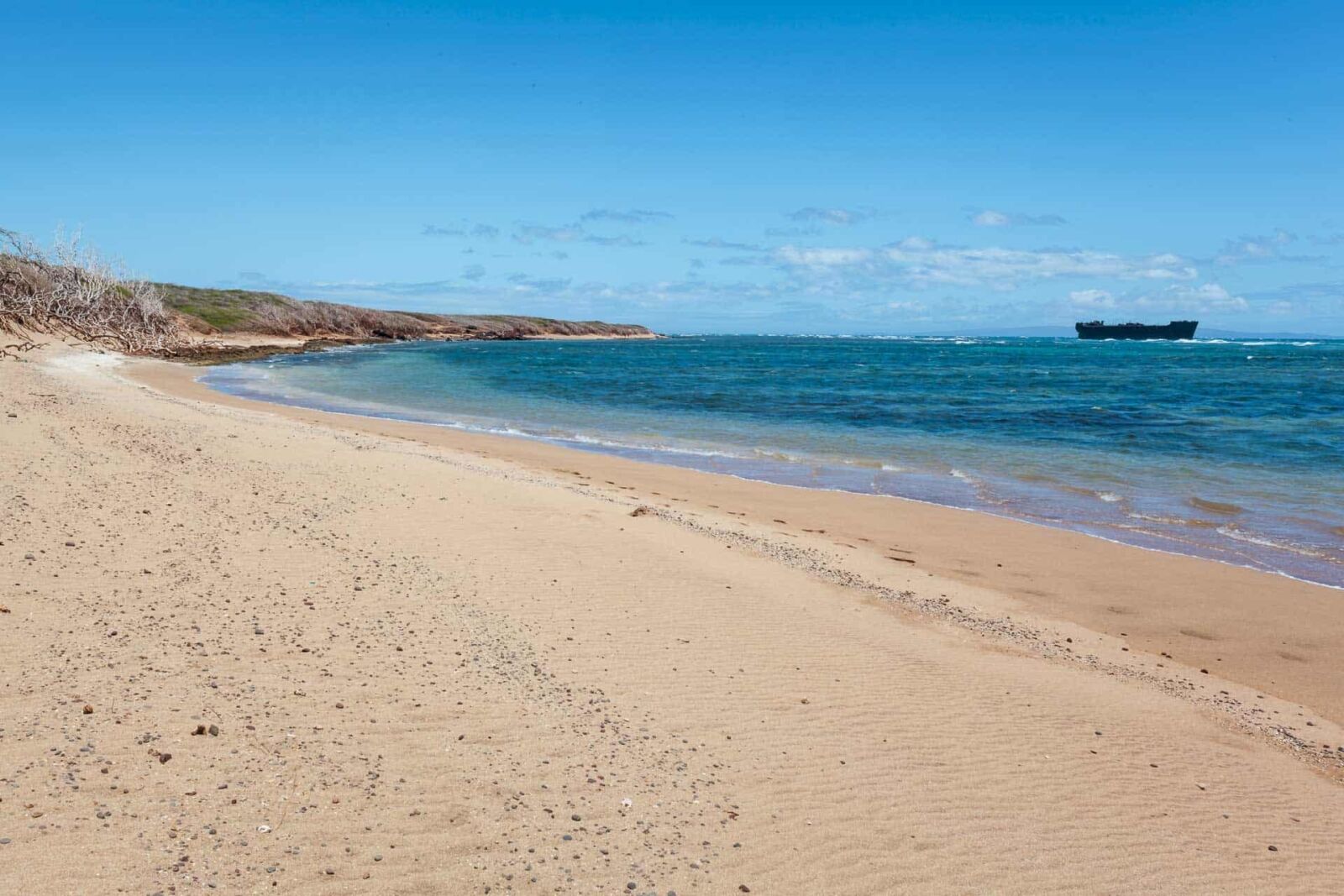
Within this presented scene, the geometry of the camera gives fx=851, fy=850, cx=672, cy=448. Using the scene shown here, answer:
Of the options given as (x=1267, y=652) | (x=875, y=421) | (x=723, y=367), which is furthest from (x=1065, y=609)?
(x=723, y=367)

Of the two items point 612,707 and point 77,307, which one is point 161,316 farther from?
point 612,707

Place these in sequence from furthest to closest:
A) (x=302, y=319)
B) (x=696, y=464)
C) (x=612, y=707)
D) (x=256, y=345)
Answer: (x=302, y=319) < (x=256, y=345) < (x=696, y=464) < (x=612, y=707)

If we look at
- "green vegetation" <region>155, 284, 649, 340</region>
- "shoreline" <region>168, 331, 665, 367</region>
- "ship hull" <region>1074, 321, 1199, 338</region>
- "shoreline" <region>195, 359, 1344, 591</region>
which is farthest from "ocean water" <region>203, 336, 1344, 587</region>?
"ship hull" <region>1074, 321, 1199, 338</region>

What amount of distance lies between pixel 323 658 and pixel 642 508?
7036 mm

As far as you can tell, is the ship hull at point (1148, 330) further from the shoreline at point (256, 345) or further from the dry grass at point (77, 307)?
the dry grass at point (77, 307)

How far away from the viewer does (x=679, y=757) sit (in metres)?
5.37

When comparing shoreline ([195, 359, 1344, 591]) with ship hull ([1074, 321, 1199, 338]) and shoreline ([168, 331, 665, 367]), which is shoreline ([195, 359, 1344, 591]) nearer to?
shoreline ([168, 331, 665, 367])

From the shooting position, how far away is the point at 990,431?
28.0 metres

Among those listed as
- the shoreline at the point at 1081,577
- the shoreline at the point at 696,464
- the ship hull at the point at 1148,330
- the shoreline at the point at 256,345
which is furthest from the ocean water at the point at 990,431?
the ship hull at the point at 1148,330

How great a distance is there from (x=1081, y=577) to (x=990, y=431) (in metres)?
17.9

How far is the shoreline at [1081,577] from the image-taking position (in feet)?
27.9

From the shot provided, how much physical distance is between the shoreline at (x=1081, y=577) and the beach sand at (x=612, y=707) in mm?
74

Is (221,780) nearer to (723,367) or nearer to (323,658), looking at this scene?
(323,658)

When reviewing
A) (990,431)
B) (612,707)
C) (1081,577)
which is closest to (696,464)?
(1081,577)
